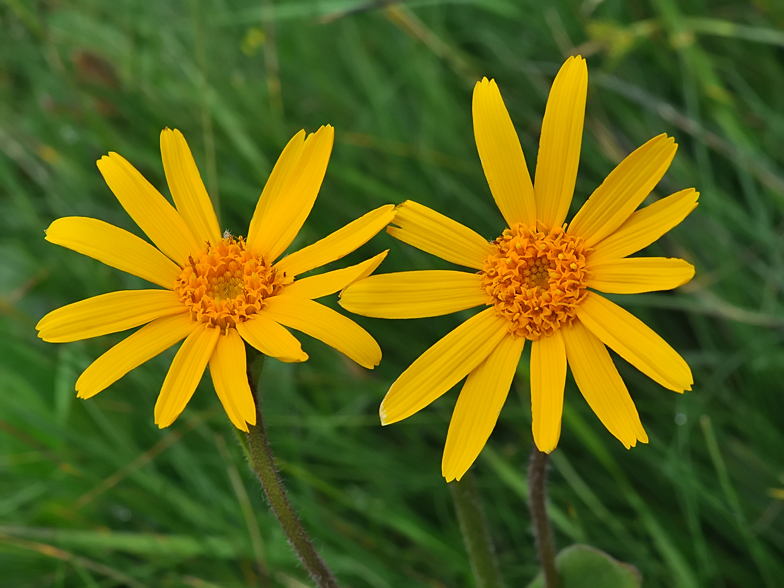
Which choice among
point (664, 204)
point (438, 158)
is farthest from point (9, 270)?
point (664, 204)

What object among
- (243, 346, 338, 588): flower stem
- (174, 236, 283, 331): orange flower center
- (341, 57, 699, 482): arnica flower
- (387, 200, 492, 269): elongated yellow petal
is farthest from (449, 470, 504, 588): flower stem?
(174, 236, 283, 331): orange flower center

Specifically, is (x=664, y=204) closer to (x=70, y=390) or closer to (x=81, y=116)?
(x=70, y=390)

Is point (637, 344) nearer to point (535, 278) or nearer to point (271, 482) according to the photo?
point (535, 278)

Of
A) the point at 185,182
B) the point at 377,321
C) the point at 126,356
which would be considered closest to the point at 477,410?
the point at 126,356

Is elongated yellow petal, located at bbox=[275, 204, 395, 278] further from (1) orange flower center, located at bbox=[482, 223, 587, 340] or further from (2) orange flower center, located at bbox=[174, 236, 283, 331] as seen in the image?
(1) orange flower center, located at bbox=[482, 223, 587, 340]

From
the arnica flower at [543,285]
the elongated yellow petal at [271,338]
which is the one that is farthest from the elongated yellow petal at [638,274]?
the elongated yellow petal at [271,338]

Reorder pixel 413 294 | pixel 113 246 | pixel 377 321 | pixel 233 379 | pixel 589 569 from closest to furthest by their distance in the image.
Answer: pixel 233 379 < pixel 413 294 < pixel 113 246 < pixel 589 569 < pixel 377 321
